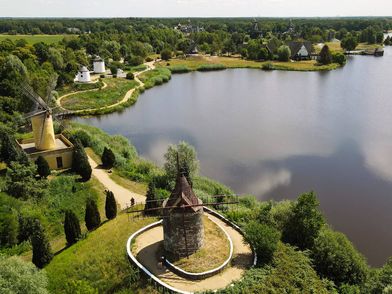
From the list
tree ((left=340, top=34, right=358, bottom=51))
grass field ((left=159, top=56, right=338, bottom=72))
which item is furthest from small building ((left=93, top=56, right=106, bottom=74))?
tree ((left=340, top=34, right=358, bottom=51))

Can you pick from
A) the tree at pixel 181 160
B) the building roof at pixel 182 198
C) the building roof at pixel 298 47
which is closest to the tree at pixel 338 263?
the building roof at pixel 182 198

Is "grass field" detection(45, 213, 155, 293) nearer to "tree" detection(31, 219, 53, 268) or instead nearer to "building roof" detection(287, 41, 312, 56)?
"tree" detection(31, 219, 53, 268)

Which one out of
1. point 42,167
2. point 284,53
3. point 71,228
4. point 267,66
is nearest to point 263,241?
point 71,228

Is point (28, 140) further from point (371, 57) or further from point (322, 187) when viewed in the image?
point (371, 57)

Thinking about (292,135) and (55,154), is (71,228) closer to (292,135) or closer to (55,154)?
(55,154)

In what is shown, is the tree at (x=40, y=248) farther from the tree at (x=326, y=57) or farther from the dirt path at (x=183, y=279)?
the tree at (x=326, y=57)
